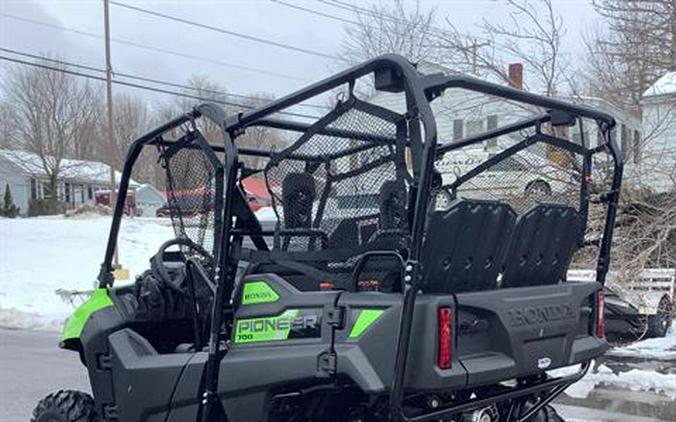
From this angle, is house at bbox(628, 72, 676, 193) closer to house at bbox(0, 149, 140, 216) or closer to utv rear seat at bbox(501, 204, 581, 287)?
utv rear seat at bbox(501, 204, 581, 287)

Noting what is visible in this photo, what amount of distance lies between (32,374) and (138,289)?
5.58 meters

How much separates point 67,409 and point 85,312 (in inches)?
21.9

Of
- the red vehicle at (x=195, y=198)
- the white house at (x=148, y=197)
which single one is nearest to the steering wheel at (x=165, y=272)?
the red vehicle at (x=195, y=198)

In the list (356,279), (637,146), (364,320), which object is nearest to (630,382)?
(356,279)

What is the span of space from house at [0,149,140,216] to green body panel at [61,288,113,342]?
41584mm

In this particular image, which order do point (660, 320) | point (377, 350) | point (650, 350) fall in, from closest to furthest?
1. point (377, 350)
2. point (650, 350)
3. point (660, 320)

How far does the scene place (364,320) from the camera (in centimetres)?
321

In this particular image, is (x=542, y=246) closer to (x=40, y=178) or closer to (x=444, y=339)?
(x=444, y=339)

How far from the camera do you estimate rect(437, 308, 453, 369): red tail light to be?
10.3 feet

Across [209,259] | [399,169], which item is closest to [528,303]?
[399,169]

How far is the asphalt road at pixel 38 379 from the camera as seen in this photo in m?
7.31

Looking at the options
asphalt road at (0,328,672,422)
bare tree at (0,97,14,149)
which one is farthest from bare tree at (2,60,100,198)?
asphalt road at (0,328,672,422)

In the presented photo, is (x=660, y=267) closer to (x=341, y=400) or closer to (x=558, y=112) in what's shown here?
(x=558, y=112)

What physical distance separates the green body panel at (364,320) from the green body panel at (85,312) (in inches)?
72.7
